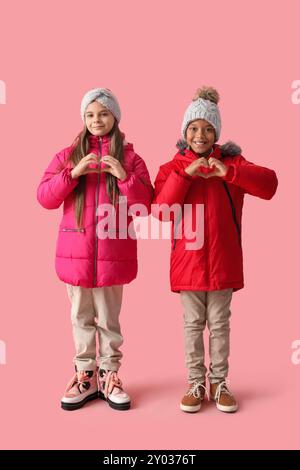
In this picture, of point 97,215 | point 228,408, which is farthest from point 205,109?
point 228,408

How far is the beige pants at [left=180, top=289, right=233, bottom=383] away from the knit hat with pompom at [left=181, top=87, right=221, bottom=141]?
90 centimetres

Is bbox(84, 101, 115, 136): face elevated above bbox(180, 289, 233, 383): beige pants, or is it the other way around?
bbox(84, 101, 115, 136): face

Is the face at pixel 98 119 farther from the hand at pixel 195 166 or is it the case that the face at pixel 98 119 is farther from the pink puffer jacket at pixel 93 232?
the hand at pixel 195 166

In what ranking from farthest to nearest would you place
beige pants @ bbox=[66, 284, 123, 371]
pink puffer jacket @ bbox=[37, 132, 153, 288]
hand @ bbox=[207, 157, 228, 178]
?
beige pants @ bbox=[66, 284, 123, 371] → pink puffer jacket @ bbox=[37, 132, 153, 288] → hand @ bbox=[207, 157, 228, 178]

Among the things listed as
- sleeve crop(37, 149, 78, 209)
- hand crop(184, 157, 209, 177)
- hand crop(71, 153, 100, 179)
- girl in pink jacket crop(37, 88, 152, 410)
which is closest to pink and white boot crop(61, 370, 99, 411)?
girl in pink jacket crop(37, 88, 152, 410)

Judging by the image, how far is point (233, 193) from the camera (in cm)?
379

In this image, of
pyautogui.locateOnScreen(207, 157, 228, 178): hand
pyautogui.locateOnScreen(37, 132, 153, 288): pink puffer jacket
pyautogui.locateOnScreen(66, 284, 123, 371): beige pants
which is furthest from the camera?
pyautogui.locateOnScreen(66, 284, 123, 371): beige pants

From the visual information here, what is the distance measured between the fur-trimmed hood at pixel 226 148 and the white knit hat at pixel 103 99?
39 cm

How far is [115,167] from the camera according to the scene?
3.68 m

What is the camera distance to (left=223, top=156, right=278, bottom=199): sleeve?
3.63 metres

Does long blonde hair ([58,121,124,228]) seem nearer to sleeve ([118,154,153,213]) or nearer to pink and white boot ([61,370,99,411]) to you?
sleeve ([118,154,153,213])

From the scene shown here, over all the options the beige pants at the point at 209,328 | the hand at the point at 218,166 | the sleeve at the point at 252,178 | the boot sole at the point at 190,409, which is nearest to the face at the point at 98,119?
the hand at the point at 218,166

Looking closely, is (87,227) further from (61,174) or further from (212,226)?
(212,226)

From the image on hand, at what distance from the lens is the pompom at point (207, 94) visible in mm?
3777
